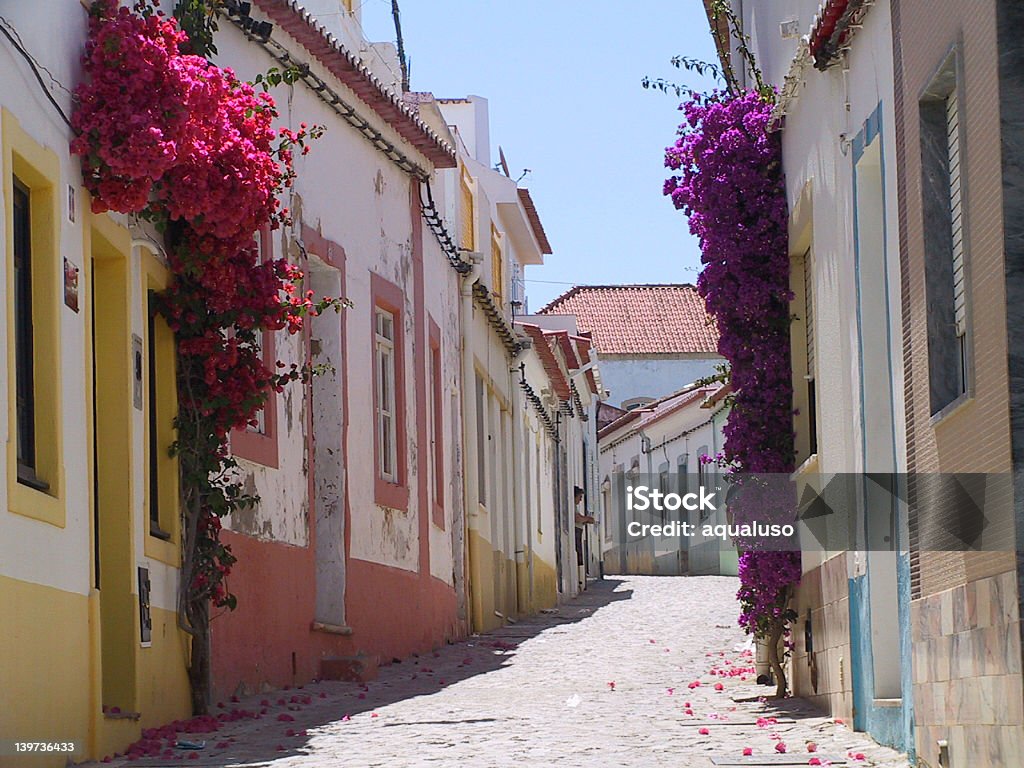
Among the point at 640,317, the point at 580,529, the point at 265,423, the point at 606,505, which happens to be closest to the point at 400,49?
the point at 265,423

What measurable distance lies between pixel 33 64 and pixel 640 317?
185 feet

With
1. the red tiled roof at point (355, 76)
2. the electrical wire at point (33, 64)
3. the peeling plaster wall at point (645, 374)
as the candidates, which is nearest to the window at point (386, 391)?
the red tiled roof at point (355, 76)

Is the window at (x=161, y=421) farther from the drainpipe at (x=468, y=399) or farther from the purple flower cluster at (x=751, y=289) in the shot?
the drainpipe at (x=468, y=399)

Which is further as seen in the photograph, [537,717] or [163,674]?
[537,717]

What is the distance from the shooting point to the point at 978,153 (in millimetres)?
6914

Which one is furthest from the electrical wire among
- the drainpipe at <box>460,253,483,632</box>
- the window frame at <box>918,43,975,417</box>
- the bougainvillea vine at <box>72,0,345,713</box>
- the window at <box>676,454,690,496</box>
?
the window at <box>676,454,690,496</box>

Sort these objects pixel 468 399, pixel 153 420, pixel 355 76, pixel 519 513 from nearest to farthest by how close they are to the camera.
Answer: pixel 153 420 → pixel 355 76 → pixel 468 399 → pixel 519 513

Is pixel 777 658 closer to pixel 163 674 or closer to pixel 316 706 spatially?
pixel 316 706

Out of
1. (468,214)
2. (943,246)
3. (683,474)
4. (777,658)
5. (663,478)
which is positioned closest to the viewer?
(943,246)

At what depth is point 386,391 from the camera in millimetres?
18328

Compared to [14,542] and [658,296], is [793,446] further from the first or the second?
[658,296]

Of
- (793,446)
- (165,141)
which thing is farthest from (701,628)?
(165,141)

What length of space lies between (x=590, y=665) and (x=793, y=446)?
4005mm

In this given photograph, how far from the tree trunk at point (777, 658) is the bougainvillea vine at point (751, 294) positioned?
0.03 feet
